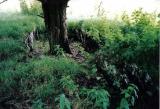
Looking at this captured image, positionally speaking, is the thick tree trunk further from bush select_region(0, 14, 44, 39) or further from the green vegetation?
bush select_region(0, 14, 44, 39)

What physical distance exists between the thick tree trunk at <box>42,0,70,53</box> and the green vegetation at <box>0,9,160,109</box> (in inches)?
19.3

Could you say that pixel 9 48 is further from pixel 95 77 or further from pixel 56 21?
pixel 95 77

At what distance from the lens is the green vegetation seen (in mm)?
5461

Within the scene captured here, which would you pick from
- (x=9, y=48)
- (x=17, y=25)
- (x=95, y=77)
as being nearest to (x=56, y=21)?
(x=9, y=48)

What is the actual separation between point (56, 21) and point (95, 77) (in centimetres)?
196

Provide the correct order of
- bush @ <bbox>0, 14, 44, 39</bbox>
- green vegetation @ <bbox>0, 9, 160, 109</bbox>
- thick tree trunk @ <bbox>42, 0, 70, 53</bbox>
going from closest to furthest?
green vegetation @ <bbox>0, 9, 160, 109</bbox>
thick tree trunk @ <bbox>42, 0, 70, 53</bbox>
bush @ <bbox>0, 14, 44, 39</bbox>

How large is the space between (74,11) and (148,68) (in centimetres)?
573

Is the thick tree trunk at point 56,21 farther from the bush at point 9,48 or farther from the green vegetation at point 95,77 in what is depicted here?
the bush at point 9,48

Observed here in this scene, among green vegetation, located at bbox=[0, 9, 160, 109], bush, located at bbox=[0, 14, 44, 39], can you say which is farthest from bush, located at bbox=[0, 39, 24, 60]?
bush, located at bbox=[0, 14, 44, 39]

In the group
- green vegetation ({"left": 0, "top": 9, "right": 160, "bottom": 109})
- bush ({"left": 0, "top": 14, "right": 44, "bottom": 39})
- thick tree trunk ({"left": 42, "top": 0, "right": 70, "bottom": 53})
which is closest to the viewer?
green vegetation ({"left": 0, "top": 9, "right": 160, "bottom": 109})

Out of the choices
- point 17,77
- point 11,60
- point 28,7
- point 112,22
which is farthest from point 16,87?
point 28,7

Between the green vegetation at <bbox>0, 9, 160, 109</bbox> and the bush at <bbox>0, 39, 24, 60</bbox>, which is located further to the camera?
the bush at <bbox>0, 39, 24, 60</bbox>

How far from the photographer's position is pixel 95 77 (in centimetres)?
624

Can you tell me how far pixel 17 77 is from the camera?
6477 millimetres
